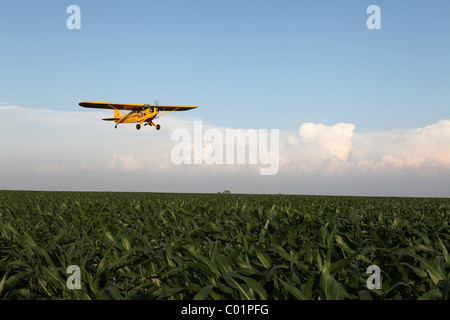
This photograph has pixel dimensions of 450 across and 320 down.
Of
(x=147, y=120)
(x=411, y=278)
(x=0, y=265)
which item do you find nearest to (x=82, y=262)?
(x=0, y=265)

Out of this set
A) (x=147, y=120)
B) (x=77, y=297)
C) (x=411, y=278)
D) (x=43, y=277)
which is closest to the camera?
(x=77, y=297)

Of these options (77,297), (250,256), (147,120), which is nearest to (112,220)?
(250,256)
